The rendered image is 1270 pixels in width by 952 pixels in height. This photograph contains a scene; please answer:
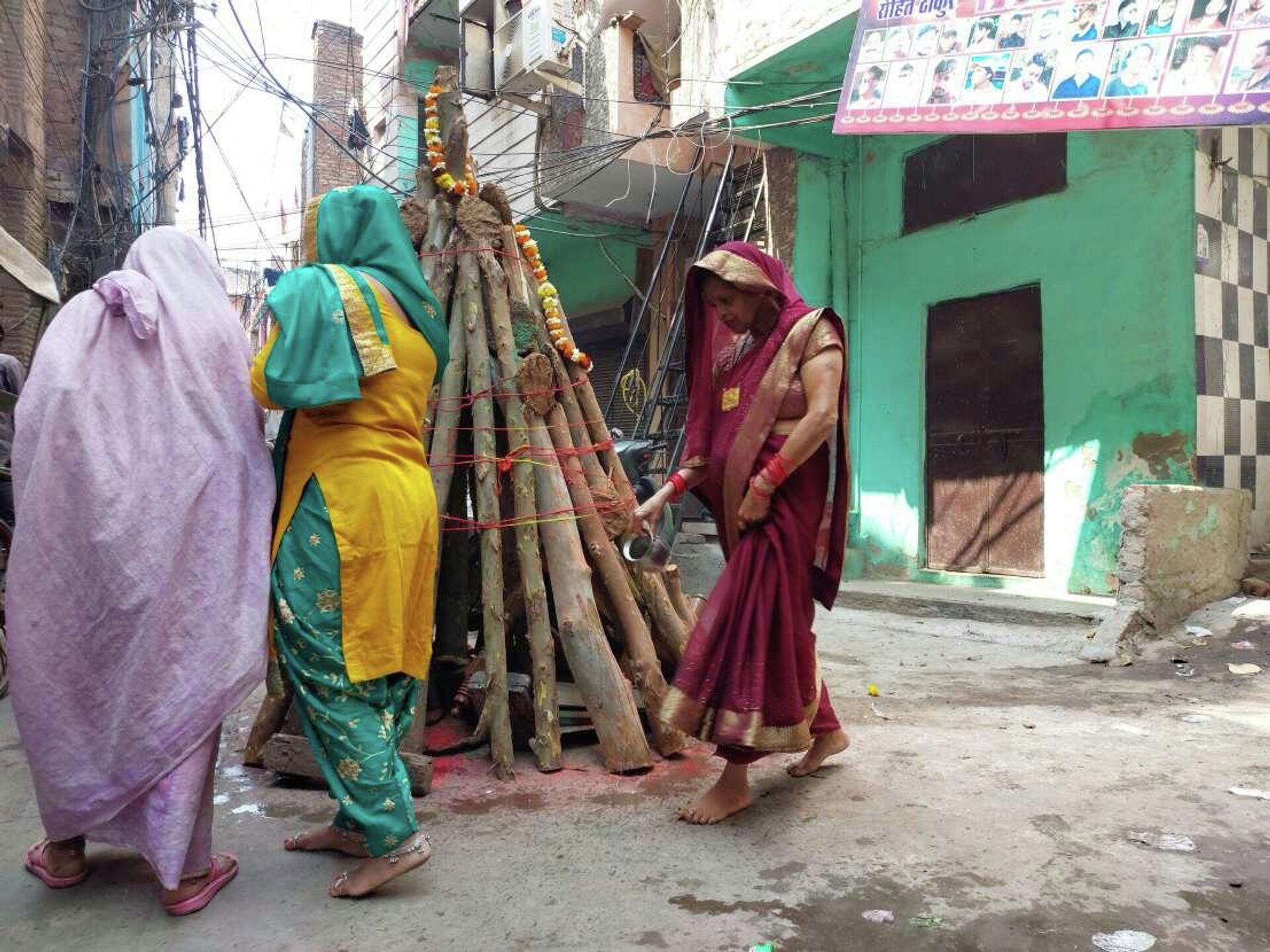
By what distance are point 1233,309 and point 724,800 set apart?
18.9 feet

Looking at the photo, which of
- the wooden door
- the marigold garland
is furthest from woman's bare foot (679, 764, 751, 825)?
the wooden door

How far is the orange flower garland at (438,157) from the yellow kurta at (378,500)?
1.68 metres

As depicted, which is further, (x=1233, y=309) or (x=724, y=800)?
(x=1233, y=309)

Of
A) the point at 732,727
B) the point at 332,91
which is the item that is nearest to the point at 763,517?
the point at 732,727

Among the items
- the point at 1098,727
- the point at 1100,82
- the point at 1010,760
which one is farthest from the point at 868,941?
the point at 1100,82

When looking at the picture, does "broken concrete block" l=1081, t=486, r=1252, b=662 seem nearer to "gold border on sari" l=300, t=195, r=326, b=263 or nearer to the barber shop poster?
the barber shop poster

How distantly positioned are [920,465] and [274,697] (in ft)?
20.4

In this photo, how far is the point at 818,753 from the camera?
317 cm

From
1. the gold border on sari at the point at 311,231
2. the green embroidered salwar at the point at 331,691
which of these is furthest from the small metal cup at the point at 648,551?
the gold border on sari at the point at 311,231

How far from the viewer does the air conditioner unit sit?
34.1 feet

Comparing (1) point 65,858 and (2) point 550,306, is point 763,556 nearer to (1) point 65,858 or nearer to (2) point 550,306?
(2) point 550,306

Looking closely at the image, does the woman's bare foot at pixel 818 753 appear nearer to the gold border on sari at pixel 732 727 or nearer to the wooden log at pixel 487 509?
the gold border on sari at pixel 732 727

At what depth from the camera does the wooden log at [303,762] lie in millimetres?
3006

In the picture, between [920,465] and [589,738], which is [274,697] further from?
[920,465]
